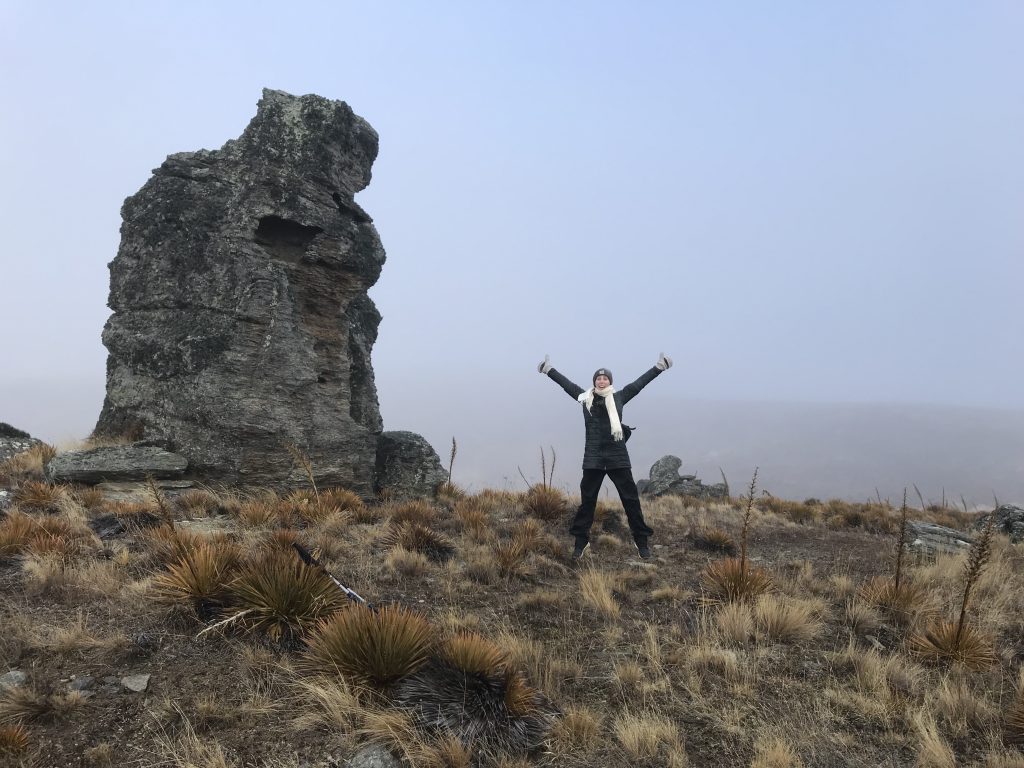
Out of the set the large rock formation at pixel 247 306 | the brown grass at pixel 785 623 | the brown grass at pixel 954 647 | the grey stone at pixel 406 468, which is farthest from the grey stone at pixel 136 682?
the grey stone at pixel 406 468

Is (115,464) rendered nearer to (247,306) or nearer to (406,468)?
(247,306)

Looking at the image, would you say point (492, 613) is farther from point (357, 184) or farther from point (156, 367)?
point (357, 184)

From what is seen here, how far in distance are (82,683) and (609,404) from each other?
6.59 meters

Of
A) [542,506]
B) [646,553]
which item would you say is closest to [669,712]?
[646,553]

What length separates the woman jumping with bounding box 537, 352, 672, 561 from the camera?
8.42 metres

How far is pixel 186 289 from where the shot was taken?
10.3 metres

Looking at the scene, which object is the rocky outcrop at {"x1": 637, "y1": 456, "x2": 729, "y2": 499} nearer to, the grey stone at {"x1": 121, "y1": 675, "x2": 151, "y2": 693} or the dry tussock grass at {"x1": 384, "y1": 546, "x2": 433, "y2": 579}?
the dry tussock grass at {"x1": 384, "y1": 546, "x2": 433, "y2": 579}

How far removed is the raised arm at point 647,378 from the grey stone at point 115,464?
740 centimetres

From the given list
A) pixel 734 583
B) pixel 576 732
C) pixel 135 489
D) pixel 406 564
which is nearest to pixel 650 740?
pixel 576 732

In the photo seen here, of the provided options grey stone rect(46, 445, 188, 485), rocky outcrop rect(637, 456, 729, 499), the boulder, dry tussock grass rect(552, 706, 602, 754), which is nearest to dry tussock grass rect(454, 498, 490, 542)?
grey stone rect(46, 445, 188, 485)

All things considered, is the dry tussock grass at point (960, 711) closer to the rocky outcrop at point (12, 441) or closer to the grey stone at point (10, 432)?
the rocky outcrop at point (12, 441)

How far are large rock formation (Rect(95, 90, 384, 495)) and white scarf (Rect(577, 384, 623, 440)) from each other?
5.03 m

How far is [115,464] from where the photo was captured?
9391 mm

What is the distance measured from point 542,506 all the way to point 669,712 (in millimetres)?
7486
